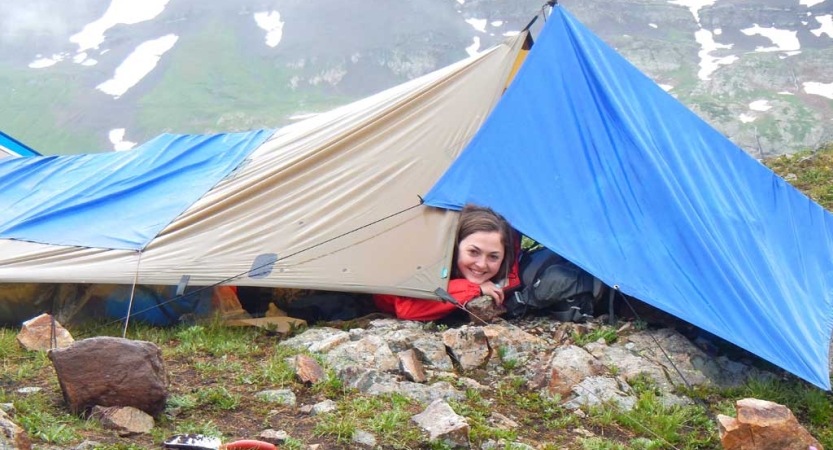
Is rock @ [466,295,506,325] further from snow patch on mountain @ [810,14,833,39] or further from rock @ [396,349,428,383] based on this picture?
snow patch on mountain @ [810,14,833,39]

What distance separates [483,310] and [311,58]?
11050cm

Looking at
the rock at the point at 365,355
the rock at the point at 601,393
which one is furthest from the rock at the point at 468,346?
→ the rock at the point at 601,393

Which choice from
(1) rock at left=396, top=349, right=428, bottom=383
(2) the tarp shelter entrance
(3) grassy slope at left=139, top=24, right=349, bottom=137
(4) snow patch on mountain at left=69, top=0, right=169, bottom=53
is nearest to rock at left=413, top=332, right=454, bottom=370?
(1) rock at left=396, top=349, right=428, bottom=383

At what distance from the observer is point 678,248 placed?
20.5 ft

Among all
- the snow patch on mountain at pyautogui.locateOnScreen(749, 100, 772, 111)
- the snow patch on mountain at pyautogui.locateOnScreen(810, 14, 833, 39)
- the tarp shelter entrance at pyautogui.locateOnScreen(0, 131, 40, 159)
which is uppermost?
the snow patch on mountain at pyautogui.locateOnScreen(810, 14, 833, 39)

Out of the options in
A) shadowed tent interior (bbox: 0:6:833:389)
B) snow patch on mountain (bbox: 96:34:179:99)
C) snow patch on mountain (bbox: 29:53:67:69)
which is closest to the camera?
shadowed tent interior (bbox: 0:6:833:389)

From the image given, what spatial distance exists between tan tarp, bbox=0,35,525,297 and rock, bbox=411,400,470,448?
2236 mm

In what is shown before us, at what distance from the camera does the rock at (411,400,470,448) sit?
3.98 metres

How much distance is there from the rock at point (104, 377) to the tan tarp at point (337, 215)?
2316 millimetres

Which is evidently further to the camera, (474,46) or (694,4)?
(694,4)

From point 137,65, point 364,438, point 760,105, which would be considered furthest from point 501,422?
point 137,65

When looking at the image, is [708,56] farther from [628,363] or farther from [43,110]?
[628,363]

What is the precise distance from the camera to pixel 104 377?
3.95 metres

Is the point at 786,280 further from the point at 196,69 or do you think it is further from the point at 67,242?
the point at 196,69
